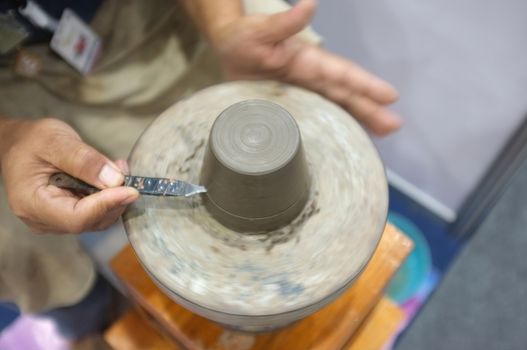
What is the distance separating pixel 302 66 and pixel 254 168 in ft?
1.12

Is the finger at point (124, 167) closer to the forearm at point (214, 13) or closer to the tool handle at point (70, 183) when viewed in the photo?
the tool handle at point (70, 183)

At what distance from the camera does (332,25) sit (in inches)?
52.4

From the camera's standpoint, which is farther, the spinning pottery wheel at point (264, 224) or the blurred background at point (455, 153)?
the blurred background at point (455, 153)

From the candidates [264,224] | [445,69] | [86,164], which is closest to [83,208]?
[86,164]

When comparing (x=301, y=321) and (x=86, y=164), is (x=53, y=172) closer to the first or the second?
(x=86, y=164)

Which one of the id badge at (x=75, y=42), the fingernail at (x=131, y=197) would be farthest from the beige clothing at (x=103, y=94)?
the fingernail at (x=131, y=197)

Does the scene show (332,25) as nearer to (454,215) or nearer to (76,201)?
(454,215)

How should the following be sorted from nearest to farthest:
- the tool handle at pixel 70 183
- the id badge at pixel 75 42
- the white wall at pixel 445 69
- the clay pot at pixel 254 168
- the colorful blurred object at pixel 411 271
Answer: the clay pot at pixel 254 168, the tool handle at pixel 70 183, the id badge at pixel 75 42, the white wall at pixel 445 69, the colorful blurred object at pixel 411 271

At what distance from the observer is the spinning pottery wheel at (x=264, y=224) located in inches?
22.8

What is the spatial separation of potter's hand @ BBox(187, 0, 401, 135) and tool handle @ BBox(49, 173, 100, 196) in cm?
34

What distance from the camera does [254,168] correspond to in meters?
0.56

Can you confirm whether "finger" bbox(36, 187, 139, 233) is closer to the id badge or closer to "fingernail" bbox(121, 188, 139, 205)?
"fingernail" bbox(121, 188, 139, 205)

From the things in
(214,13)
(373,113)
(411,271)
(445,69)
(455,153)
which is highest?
(214,13)

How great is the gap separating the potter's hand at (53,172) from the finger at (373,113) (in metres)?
0.39
